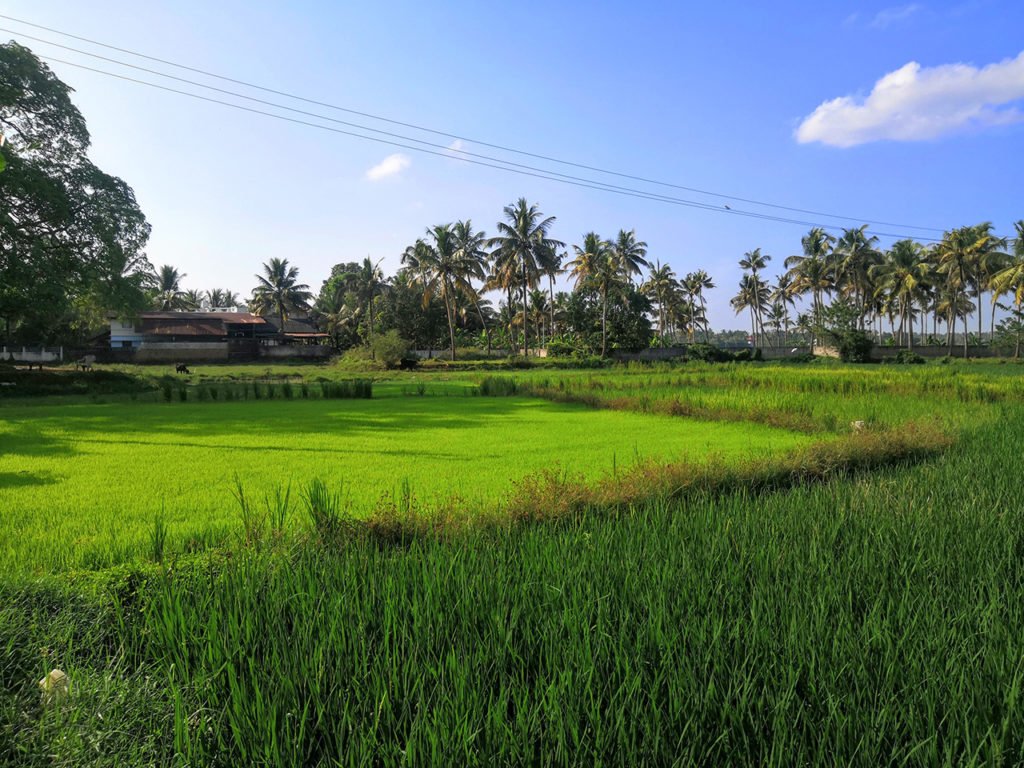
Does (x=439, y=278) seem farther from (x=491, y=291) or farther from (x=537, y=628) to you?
(x=537, y=628)

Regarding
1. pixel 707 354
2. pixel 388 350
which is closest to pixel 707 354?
pixel 707 354

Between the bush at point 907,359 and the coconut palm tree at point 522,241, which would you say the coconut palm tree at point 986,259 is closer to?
the bush at point 907,359

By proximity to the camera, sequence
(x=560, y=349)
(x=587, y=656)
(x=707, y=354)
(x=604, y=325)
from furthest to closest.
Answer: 1. (x=560, y=349)
2. (x=707, y=354)
3. (x=604, y=325)
4. (x=587, y=656)

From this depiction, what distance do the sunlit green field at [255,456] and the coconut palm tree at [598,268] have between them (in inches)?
1021

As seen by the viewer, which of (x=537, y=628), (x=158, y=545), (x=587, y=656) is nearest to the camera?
(x=587, y=656)

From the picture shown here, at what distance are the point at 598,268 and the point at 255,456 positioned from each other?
3457 centimetres

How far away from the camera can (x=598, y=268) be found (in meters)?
40.4

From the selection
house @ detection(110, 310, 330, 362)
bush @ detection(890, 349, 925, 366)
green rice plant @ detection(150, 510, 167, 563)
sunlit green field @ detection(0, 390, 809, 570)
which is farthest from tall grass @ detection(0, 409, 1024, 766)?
bush @ detection(890, 349, 925, 366)

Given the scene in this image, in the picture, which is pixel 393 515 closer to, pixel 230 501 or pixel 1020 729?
pixel 230 501

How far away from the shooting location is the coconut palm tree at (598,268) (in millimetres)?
40000

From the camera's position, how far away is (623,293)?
1737 inches

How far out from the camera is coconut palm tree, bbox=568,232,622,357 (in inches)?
1575

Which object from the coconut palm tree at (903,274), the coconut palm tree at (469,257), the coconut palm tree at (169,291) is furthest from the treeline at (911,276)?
the coconut palm tree at (169,291)

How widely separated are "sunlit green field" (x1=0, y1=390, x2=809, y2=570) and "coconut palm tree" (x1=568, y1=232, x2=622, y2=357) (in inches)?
1021
